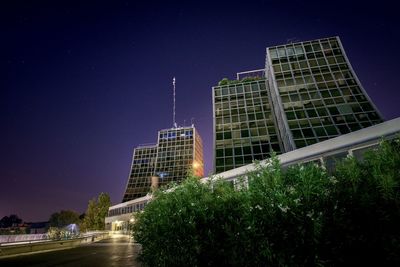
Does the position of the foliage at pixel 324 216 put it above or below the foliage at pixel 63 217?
below

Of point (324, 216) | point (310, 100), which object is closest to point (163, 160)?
point (310, 100)

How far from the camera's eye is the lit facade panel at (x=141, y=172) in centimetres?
8225

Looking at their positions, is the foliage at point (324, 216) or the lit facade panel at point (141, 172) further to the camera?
the lit facade panel at point (141, 172)

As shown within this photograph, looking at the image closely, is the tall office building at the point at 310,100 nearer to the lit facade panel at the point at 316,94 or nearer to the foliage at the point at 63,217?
the lit facade panel at the point at 316,94

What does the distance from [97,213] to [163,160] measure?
26.2 m

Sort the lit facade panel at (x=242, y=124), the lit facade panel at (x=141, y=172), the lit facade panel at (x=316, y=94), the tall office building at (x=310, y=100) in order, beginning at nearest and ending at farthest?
the lit facade panel at (x=316, y=94) → the tall office building at (x=310, y=100) → the lit facade panel at (x=242, y=124) → the lit facade panel at (x=141, y=172)

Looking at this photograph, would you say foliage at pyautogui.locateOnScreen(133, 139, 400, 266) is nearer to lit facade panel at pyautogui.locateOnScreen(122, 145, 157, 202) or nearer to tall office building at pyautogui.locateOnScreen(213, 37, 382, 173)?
tall office building at pyautogui.locateOnScreen(213, 37, 382, 173)

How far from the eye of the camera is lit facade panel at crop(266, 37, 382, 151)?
30969 mm

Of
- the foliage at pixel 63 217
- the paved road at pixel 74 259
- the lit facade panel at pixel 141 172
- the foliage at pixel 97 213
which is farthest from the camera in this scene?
the foliage at pixel 63 217

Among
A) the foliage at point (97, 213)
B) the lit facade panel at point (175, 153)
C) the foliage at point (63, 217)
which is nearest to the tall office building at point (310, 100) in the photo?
the lit facade panel at point (175, 153)

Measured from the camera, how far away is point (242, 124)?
135 feet

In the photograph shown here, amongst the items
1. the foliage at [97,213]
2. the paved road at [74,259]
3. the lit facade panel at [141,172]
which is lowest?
the paved road at [74,259]

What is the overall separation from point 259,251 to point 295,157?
10066 mm

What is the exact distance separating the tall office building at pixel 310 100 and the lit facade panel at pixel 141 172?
49.6 m
